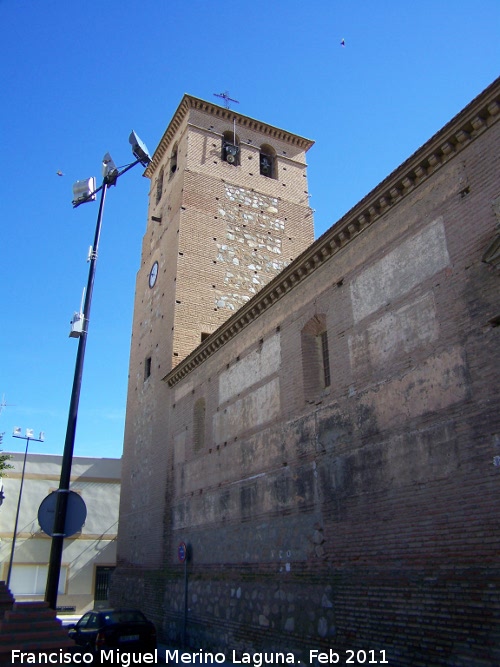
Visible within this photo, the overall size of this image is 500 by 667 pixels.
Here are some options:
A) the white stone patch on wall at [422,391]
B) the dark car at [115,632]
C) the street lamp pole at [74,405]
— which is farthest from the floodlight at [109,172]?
the dark car at [115,632]

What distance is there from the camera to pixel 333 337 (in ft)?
34.0

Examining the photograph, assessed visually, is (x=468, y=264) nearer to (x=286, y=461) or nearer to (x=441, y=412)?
(x=441, y=412)

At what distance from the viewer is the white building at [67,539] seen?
26672 millimetres

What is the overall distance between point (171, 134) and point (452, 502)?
69.5 ft

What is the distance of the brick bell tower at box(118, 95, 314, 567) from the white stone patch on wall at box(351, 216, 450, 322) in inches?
382

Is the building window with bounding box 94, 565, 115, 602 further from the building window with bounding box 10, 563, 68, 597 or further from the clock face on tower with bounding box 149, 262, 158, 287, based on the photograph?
the clock face on tower with bounding box 149, 262, 158, 287

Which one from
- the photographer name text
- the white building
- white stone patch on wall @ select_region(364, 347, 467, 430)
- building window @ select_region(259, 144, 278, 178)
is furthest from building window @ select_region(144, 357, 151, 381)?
white stone patch on wall @ select_region(364, 347, 467, 430)

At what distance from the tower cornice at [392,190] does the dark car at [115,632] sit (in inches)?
283

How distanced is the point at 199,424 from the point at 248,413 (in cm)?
343

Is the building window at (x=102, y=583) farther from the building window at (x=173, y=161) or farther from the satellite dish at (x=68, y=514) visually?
the satellite dish at (x=68, y=514)

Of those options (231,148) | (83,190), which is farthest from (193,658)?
(231,148)

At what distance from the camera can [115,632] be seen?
11.2 meters

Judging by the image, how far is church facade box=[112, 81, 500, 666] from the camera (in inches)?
283

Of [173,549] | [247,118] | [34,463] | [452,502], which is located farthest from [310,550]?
[34,463]
